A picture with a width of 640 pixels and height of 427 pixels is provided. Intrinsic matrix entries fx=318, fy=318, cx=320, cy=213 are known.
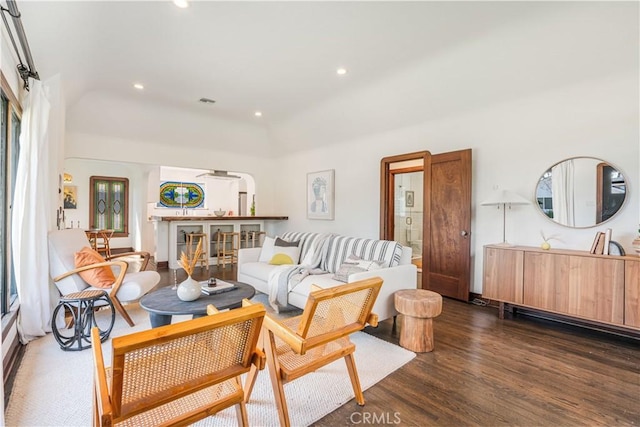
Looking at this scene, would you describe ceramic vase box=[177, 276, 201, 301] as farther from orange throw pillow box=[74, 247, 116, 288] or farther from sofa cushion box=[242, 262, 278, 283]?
sofa cushion box=[242, 262, 278, 283]

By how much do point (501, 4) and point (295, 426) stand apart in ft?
11.5

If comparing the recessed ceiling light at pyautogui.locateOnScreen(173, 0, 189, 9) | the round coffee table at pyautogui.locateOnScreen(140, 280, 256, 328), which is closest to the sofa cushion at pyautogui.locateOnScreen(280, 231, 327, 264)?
the round coffee table at pyautogui.locateOnScreen(140, 280, 256, 328)

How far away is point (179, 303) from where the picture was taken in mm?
2555

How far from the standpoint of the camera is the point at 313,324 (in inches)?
67.7

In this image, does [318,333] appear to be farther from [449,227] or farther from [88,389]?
[449,227]

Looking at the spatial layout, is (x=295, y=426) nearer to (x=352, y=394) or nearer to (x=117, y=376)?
(x=352, y=394)

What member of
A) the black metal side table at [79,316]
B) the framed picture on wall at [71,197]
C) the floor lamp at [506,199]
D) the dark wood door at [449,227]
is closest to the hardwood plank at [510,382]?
the dark wood door at [449,227]

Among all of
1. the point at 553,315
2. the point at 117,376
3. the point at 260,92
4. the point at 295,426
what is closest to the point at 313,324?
the point at 295,426

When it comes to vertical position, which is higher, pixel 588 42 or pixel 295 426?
pixel 588 42

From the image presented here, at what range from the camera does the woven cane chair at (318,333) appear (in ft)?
5.33

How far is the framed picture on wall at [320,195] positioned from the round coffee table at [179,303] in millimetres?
3742

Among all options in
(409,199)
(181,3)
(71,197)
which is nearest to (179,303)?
(181,3)

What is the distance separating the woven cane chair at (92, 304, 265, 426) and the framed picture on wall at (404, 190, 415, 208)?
570cm

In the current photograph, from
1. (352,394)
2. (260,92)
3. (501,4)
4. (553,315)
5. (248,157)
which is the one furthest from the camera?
(248,157)
